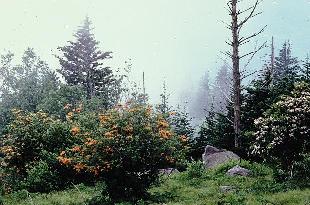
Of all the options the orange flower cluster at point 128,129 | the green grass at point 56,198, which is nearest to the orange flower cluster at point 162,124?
the orange flower cluster at point 128,129

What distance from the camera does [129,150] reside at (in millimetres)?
14359

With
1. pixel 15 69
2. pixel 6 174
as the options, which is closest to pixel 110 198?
pixel 6 174

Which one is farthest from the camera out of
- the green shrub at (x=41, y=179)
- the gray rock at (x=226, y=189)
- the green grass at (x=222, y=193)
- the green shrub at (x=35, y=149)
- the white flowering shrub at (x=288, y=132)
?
the green shrub at (x=35, y=149)

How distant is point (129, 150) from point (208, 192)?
11.1 feet

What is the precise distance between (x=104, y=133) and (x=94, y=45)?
143ft

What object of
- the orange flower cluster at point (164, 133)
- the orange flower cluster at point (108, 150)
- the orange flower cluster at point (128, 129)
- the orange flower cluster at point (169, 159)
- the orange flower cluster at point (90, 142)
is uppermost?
the orange flower cluster at point (128, 129)

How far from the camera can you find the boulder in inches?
898

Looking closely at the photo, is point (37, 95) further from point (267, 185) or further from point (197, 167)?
point (267, 185)

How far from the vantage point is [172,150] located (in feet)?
50.0

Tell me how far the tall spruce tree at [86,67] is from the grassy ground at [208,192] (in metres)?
35.5

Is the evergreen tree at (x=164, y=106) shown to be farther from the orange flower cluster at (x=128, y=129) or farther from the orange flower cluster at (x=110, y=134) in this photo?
the orange flower cluster at (x=110, y=134)

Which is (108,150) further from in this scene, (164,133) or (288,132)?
(288,132)

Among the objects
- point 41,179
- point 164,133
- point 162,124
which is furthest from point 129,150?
point 41,179

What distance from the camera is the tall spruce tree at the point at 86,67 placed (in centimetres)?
5459
